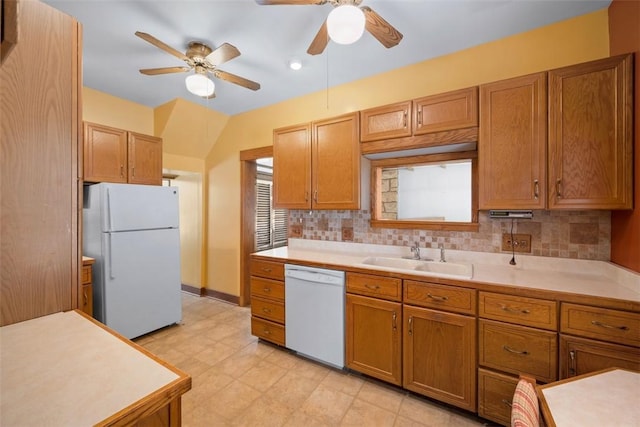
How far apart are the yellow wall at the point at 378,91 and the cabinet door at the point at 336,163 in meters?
0.48

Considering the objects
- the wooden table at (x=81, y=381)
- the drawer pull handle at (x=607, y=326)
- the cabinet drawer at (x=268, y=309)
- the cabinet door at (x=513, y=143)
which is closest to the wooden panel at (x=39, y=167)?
the wooden table at (x=81, y=381)

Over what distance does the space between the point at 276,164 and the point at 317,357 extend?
6.33ft

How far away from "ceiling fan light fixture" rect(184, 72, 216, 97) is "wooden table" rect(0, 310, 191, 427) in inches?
77.9

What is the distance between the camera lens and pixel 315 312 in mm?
2273

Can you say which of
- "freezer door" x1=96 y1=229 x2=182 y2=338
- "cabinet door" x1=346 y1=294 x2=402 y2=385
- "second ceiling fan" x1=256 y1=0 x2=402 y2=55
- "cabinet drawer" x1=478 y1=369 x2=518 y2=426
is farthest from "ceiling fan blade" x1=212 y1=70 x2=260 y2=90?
"cabinet drawer" x1=478 y1=369 x2=518 y2=426

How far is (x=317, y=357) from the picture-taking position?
228 centimetres

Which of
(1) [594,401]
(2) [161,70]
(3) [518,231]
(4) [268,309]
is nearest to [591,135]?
(3) [518,231]

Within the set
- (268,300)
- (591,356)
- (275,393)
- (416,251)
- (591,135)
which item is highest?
(591,135)

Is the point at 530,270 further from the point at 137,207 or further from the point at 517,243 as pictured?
the point at 137,207

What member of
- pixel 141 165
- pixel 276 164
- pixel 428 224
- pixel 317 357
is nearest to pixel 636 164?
pixel 428 224

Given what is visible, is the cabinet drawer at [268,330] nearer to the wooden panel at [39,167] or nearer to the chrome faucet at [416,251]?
the chrome faucet at [416,251]

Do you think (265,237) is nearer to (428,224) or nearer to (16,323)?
(428,224)

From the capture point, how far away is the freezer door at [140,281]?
253 cm

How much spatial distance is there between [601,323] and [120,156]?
418 cm
